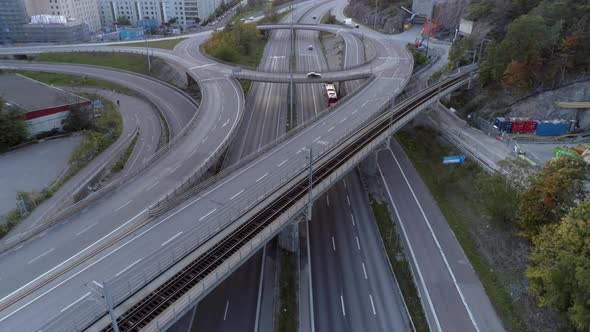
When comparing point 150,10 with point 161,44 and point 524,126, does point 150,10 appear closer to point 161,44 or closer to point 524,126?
point 161,44

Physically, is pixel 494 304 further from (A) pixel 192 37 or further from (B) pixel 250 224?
(A) pixel 192 37

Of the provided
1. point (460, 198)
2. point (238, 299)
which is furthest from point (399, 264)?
point (238, 299)

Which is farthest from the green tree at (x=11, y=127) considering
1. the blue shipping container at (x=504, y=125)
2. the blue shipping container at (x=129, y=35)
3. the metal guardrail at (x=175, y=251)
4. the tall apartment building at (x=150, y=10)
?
the tall apartment building at (x=150, y=10)

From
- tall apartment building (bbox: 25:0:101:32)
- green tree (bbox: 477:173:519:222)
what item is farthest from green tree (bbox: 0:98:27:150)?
tall apartment building (bbox: 25:0:101:32)

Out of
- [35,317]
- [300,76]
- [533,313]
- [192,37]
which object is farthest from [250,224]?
[192,37]

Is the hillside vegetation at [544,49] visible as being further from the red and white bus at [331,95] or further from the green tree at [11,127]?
the green tree at [11,127]

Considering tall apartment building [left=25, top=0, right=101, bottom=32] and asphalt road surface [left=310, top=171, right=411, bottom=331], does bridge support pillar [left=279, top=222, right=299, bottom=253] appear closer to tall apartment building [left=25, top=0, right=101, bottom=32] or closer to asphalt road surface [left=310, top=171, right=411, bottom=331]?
asphalt road surface [left=310, top=171, right=411, bottom=331]
